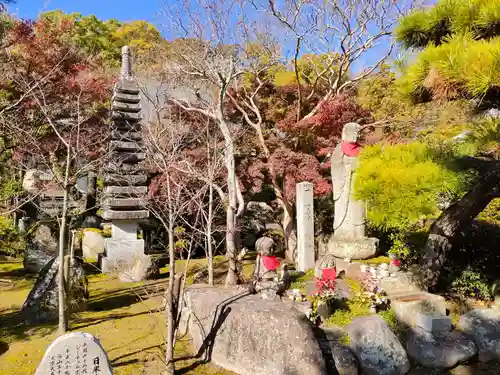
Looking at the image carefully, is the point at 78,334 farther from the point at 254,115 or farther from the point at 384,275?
the point at 254,115

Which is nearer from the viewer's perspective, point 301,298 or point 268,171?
point 301,298

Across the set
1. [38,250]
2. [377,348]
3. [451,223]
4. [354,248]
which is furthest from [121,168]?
[451,223]

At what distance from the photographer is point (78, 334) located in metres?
3.58

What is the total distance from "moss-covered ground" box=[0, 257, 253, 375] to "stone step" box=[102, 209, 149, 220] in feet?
7.37

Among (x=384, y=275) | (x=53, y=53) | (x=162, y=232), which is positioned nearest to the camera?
(x=384, y=275)

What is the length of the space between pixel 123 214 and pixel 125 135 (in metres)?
2.27

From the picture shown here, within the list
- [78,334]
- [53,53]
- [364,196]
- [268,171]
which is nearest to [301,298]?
[364,196]

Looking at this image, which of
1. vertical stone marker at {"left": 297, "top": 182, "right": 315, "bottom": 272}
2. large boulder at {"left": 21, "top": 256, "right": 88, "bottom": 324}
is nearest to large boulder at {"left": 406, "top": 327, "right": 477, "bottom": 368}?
vertical stone marker at {"left": 297, "top": 182, "right": 315, "bottom": 272}

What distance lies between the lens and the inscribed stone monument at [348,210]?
810 centimetres

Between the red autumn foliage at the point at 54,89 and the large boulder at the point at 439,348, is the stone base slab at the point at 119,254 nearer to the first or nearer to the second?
the red autumn foliage at the point at 54,89

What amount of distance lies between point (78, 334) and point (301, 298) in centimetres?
369

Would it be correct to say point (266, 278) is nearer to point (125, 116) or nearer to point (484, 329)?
point (484, 329)

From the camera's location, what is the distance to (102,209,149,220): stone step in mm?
10813

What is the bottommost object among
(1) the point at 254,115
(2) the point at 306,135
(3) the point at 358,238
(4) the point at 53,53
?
(3) the point at 358,238
